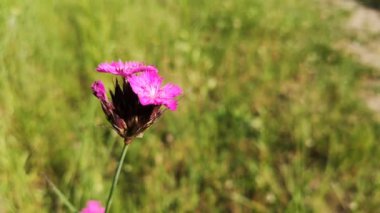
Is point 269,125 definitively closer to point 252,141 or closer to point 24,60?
point 252,141

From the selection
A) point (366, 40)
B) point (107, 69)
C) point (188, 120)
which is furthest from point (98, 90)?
point (366, 40)

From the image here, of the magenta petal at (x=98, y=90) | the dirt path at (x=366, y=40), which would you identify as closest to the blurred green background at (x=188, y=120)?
the dirt path at (x=366, y=40)

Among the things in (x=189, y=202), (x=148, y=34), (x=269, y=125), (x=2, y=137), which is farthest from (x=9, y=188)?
(x=148, y=34)

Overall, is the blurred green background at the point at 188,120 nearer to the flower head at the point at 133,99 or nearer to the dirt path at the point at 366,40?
the dirt path at the point at 366,40

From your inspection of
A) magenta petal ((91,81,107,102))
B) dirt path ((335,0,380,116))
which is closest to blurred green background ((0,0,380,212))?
dirt path ((335,0,380,116))

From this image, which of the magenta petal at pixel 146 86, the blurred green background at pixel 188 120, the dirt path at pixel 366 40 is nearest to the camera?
the magenta petal at pixel 146 86

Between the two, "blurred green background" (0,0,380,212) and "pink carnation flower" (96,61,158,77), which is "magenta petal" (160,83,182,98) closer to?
"pink carnation flower" (96,61,158,77)

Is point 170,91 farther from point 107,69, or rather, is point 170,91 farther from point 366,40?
point 366,40
